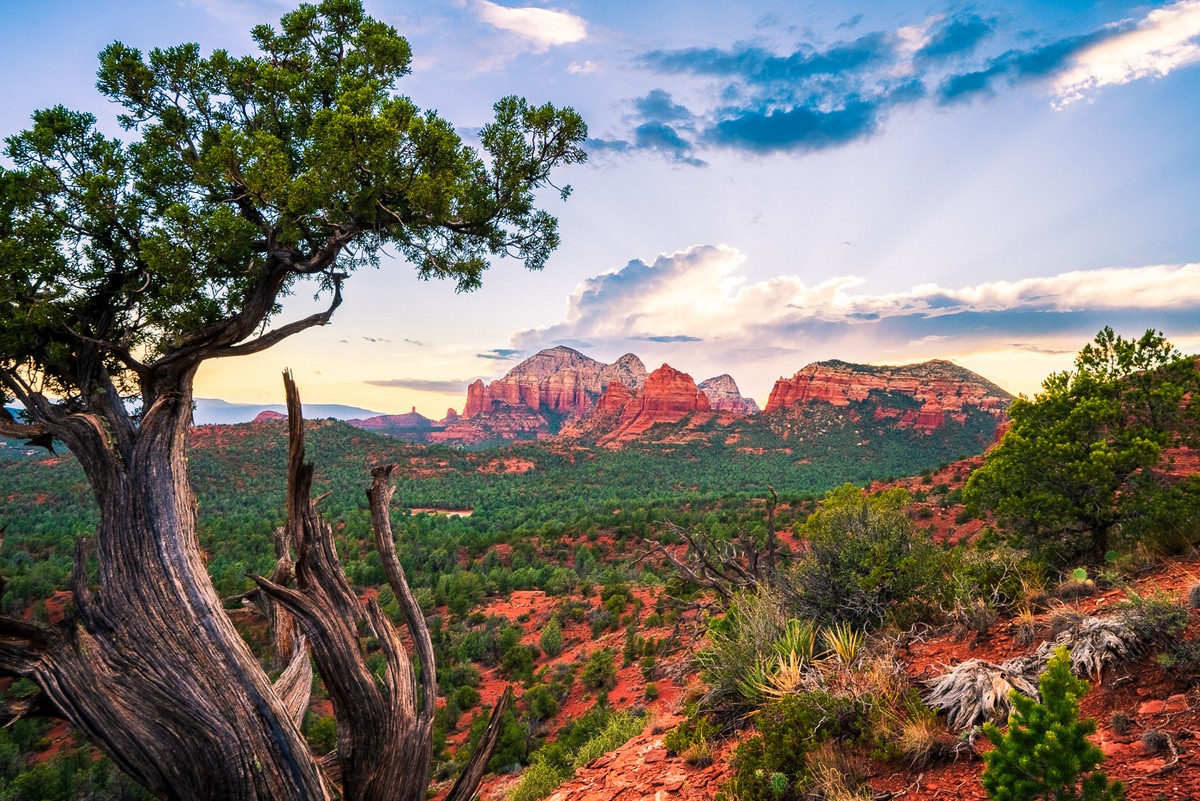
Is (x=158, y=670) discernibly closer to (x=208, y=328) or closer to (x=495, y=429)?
(x=208, y=328)

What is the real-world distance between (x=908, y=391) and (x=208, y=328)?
11779cm

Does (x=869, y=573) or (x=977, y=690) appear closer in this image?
(x=977, y=690)

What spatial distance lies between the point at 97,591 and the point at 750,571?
8.64 metres

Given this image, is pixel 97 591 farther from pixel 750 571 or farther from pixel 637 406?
pixel 637 406

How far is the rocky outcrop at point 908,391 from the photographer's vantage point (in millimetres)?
95562

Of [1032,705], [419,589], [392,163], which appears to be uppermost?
[392,163]

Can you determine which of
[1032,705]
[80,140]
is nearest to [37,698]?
[80,140]

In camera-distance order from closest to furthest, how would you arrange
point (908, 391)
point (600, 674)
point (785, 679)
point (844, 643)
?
Result: point (785, 679)
point (844, 643)
point (600, 674)
point (908, 391)

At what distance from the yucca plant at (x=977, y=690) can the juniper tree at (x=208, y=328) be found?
4106mm

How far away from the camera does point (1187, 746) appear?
10.6ft

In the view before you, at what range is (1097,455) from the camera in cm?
761

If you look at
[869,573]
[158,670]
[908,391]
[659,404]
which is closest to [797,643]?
[869,573]

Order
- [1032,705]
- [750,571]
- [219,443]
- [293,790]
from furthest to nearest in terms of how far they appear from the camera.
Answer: [219,443]
[750,571]
[293,790]
[1032,705]

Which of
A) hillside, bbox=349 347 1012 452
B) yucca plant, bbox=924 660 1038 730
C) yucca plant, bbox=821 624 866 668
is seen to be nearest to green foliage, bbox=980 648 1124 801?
yucca plant, bbox=924 660 1038 730
